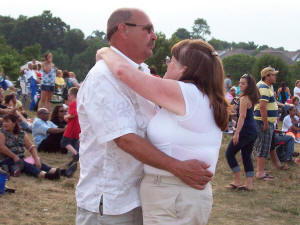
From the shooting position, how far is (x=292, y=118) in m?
12.0

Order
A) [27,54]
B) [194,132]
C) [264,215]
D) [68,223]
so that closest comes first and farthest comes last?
[194,132] < [68,223] < [264,215] < [27,54]

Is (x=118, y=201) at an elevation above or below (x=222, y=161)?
above

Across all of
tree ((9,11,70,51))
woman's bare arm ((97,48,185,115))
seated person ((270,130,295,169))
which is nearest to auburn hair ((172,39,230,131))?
woman's bare arm ((97,48,185,115))

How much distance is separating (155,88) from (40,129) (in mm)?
7170

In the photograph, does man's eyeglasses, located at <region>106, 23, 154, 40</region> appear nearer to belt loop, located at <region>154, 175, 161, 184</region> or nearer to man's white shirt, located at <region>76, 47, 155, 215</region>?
man's white shirt, located at <region>76, 47, 155, 215</region>

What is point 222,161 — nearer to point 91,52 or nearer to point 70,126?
point 70,126

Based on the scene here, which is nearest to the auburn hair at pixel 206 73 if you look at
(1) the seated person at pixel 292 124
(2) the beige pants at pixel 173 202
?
(2) the beige pants at pixel 173 202

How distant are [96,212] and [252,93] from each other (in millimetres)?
5119

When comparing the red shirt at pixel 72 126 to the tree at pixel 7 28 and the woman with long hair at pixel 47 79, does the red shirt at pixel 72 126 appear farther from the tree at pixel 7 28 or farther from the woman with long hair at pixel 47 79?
the tree at pixel 7 28

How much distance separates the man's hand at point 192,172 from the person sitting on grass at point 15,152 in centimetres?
530

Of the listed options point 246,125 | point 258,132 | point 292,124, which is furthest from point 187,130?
point 292,124

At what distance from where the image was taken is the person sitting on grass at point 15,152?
695 cm

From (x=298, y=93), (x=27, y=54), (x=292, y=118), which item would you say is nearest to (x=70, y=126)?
(x=292, y=118)

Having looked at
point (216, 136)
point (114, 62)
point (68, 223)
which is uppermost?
point (114, 62)
